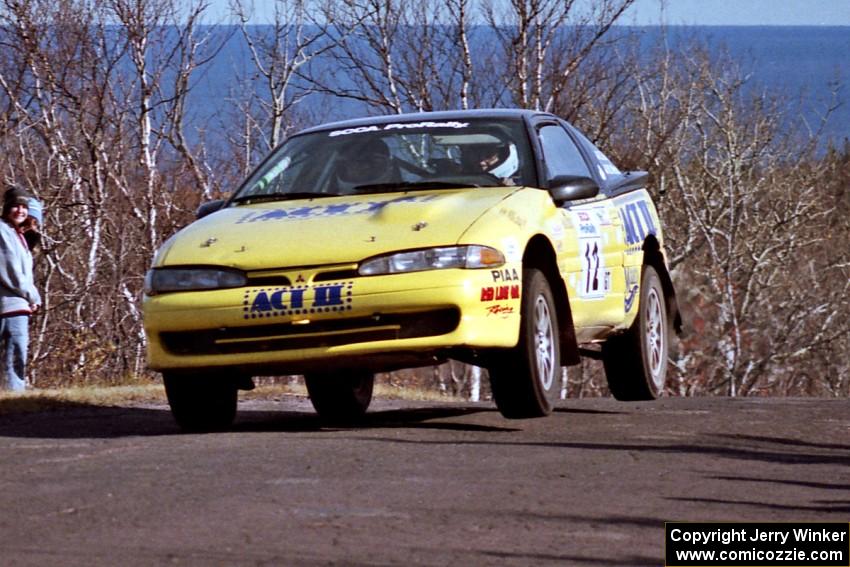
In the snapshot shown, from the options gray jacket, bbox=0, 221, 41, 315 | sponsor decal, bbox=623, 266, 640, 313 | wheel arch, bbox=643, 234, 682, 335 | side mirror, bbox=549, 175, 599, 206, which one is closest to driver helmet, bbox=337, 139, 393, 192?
side mirror, bbox=549, 175, 599, 206

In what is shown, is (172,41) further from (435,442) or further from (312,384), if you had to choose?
(435,442)

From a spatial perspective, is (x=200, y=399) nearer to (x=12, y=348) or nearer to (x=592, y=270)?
(x=592, y=270)

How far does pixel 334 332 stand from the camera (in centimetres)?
753

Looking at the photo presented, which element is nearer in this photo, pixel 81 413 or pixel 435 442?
pixel 435 442

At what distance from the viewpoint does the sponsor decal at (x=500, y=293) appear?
24.8ft

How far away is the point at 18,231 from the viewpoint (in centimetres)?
1172

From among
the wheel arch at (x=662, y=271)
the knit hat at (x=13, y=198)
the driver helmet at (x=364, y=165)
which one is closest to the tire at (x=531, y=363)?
the driver helmet at (x=364, y=165)

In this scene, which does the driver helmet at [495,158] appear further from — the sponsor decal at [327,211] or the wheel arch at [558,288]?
the sponsor decal at [327,211]

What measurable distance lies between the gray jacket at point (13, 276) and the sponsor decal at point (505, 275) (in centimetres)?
475

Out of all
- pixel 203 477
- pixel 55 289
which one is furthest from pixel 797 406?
pixel 55 289

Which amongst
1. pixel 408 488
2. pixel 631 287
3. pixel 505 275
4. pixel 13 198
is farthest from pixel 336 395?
pixel 408 488

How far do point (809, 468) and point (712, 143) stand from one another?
131 feet

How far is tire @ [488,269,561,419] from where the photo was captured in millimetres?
7754

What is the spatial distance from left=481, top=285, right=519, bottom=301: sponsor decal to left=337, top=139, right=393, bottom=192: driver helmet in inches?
43.1
